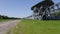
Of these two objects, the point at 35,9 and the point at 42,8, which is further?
the point at 35,9

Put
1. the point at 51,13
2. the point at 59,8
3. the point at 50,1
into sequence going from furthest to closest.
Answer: the point at 50,1
the point at 51,13
the point at 59,8

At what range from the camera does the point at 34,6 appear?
46281mm

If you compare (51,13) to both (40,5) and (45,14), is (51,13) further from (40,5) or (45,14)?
(40,5)

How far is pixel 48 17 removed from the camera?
114 feet

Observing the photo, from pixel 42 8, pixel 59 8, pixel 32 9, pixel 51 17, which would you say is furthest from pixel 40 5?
pixel 59 8

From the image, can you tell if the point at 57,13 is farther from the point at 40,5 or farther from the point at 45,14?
the point at 40,5

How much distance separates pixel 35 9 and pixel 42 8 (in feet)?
13.6

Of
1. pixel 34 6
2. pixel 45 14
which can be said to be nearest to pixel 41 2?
pixel 34 6

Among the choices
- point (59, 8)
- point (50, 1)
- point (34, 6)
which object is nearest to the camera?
point (59, 8)

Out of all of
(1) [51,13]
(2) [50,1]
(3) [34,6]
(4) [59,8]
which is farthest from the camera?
(3) [34,6]

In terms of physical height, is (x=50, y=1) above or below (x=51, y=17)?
above

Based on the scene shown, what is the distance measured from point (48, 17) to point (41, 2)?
27.3 ft

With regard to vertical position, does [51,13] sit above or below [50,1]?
below

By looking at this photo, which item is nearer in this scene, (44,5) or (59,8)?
(59,8)
